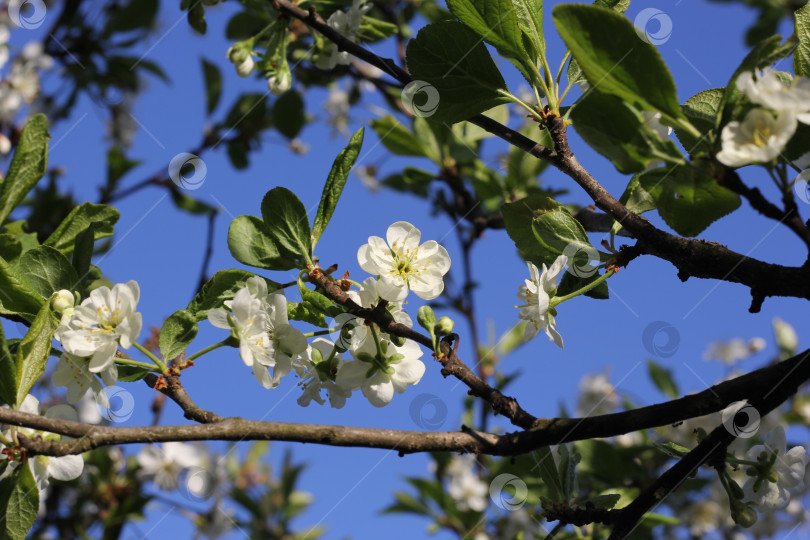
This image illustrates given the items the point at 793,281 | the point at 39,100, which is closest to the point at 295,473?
the point at 39,100

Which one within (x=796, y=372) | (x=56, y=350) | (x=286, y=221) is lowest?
(x=56, y=350)

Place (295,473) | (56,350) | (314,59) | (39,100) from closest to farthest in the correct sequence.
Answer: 1. (56,350)
2. (314,59)
3. (39,100)
4. (295,473)

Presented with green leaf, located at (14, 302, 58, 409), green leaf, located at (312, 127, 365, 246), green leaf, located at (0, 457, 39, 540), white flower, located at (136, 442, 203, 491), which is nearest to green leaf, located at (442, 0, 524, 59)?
green leaf, located at (312, 127, 365, 246)

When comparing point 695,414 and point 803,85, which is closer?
point 803,85

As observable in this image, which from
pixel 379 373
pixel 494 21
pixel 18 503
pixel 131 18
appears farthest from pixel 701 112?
pixel 131 18

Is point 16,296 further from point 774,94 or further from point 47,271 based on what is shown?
point 774,94

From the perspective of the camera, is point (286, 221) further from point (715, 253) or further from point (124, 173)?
point (124, 173)

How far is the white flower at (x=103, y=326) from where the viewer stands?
44.0 inches

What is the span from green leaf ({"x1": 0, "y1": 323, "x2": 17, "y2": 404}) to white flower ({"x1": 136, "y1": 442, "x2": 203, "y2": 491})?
76.4 inches

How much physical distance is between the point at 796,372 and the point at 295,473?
308cm

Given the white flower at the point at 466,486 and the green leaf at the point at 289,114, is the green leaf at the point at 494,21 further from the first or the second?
the white flower at the point at 466,486

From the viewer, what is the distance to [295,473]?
3.70 meters

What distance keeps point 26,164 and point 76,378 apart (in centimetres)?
47

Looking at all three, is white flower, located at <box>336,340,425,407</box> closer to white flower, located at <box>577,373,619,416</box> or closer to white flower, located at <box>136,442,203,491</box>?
white flower, located at <box>136,442,203,491</box>
